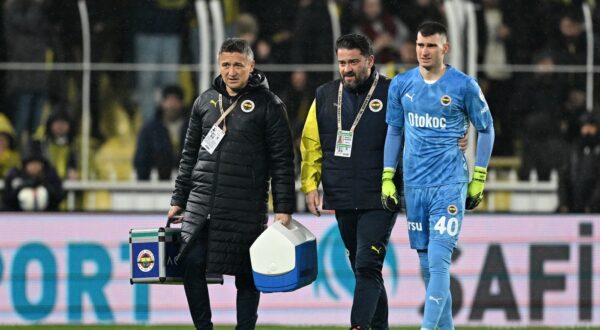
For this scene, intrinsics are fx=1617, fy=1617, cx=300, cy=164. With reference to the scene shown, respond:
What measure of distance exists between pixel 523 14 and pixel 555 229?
4084 millimetres

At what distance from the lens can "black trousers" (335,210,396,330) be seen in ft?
31.7

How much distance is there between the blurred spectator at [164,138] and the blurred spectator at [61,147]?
625mm

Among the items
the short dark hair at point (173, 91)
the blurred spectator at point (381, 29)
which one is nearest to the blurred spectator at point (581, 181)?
the blurred spectator at point (381, 29)

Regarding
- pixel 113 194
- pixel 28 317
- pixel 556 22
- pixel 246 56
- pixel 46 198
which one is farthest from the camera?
pixel 556 22

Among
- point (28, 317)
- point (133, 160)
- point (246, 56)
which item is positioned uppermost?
point (246, 56)

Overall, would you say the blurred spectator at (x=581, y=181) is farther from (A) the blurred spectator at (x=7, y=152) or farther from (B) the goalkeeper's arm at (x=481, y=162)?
(B) the goalkeeper's arm at (x=481, y=162)

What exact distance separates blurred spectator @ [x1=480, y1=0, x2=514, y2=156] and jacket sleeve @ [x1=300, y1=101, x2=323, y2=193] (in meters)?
6.36

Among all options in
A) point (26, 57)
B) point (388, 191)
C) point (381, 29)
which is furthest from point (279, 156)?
point (26, 57)

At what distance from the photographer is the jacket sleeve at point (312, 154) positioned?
10.1 meters

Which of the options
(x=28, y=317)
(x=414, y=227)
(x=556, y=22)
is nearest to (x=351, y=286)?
(x=28, y=317)

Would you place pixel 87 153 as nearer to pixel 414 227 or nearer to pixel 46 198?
pixel 46 198

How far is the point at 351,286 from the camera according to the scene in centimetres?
1320

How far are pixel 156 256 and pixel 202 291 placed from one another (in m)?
0.35

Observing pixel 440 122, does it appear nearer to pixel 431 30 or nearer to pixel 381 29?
pixel 431 30
